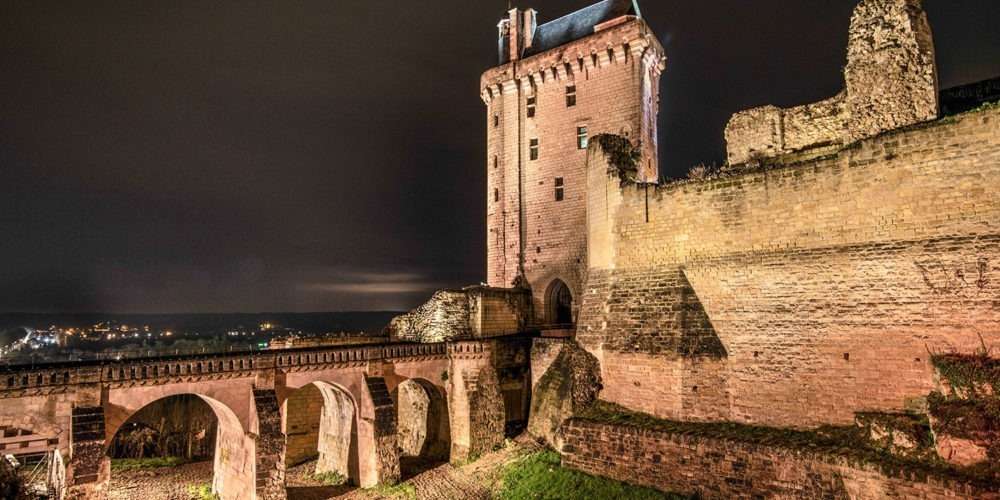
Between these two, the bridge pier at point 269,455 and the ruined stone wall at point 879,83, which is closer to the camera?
the ruined stone wall at point 879,83

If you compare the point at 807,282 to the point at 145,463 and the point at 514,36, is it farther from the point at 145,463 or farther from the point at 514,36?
Result: the point at 145,463

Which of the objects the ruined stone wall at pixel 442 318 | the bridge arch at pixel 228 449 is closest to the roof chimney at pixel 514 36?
the ruined stone wall at pixel 442 318

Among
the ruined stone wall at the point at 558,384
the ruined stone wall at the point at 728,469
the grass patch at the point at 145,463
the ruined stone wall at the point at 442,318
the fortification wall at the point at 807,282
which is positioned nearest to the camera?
the ruined stone wall at the point at 728,469

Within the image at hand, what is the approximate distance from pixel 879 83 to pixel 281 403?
58.5ft

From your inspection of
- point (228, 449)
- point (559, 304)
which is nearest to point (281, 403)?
point (228, 449)

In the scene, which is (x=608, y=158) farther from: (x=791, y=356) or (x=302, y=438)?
(x=302, y=438)

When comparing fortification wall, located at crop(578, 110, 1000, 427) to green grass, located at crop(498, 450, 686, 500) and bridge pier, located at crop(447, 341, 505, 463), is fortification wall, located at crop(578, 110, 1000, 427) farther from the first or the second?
bridge pier, located at crop(447, 341, 505, 463)

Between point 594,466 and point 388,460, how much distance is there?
6.25 meters

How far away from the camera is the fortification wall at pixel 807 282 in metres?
10.8

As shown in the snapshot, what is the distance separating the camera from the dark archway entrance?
26.5 m

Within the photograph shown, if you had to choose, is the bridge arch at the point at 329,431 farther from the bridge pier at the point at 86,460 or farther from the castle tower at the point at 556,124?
the castle tower at the point at 556,124

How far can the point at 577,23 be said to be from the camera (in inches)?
1107

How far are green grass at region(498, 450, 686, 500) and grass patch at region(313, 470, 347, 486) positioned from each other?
540 centimetres

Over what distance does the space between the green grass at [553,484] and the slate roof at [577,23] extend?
20016mm
